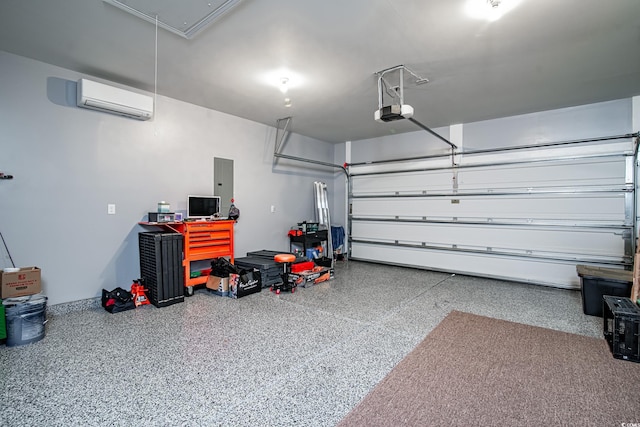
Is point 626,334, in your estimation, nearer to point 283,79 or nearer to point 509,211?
point 509,211

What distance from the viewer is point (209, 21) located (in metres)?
2.52

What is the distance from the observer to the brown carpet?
176cm

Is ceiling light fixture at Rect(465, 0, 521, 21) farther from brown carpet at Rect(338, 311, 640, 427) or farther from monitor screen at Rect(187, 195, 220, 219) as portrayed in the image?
monitor screen at Rect(187, 195, 220, 219)

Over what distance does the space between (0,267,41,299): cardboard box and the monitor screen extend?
5.94 feet

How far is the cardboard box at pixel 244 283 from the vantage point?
163 inches

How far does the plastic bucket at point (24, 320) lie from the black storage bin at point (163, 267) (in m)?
1.07

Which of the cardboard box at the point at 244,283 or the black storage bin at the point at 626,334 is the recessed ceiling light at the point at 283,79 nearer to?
the cardboard box at the point at 244,283

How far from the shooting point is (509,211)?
524 centimetres

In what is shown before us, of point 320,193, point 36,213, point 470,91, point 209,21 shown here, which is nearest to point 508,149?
point 470,91

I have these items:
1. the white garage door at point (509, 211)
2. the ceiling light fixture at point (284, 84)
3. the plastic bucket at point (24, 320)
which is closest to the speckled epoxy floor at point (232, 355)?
the plastic bucket at point (24, 320)

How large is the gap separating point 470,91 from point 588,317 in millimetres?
3154

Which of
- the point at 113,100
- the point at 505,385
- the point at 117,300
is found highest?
the point at 113,100

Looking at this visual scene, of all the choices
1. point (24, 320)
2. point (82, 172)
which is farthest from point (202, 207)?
point (24, 320)

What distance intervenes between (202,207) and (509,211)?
5.16 meters
